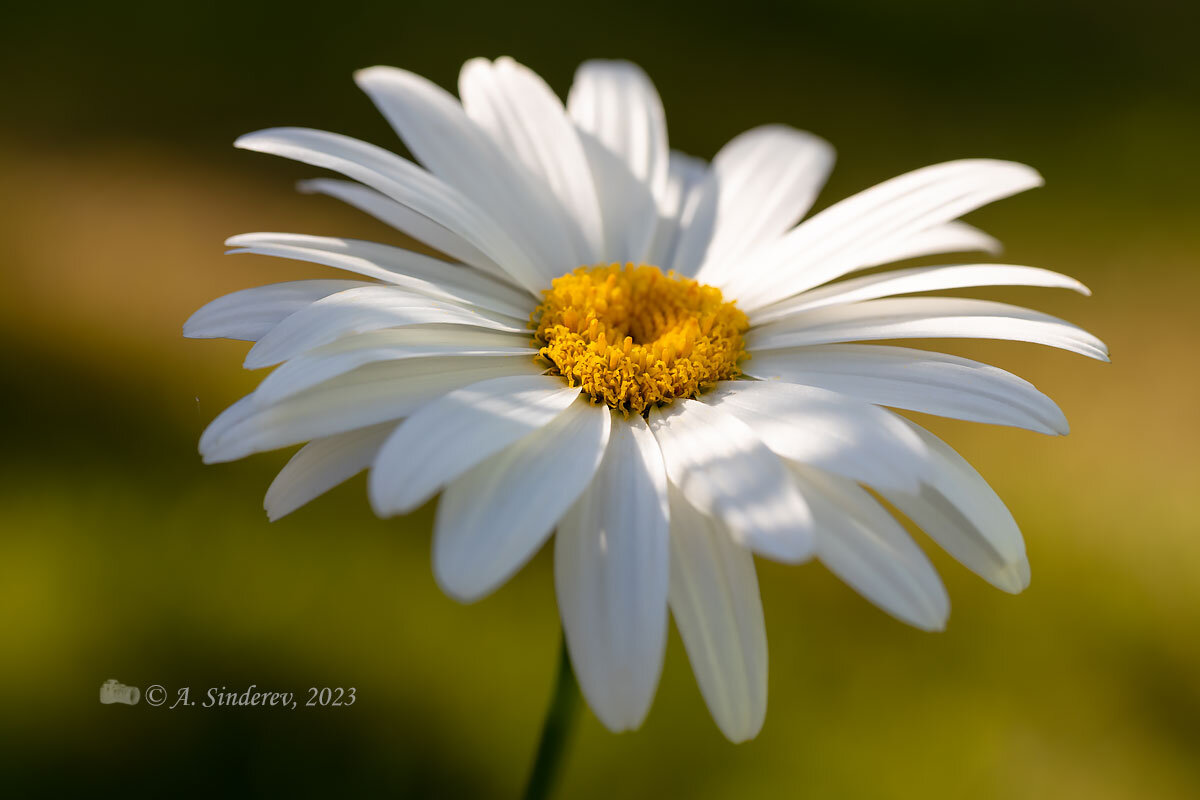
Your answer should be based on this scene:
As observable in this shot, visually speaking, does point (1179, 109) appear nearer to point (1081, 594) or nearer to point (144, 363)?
point (1081, 594)

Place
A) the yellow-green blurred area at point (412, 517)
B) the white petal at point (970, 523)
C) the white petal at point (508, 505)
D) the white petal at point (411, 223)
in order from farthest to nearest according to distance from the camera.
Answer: the yellow-green blurred area at point (412, 517) < the white petal at point (411, 223) < the white petal at point (970, 523) < the white petal at point (508, 505)

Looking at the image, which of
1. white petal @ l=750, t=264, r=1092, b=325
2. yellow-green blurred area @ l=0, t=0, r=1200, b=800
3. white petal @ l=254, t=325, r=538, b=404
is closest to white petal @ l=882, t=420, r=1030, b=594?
white petal @ l=750, t=264, r=1092, b=325

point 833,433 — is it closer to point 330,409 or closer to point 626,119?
point 330,409

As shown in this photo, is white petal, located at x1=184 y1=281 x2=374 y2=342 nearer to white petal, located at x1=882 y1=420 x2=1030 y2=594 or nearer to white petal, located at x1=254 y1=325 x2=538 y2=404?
white petal, located at x1=254 y1=325 x2=538 y2=404

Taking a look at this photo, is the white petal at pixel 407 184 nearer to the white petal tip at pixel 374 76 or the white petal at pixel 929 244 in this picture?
the white petal tip at pixel 374 76

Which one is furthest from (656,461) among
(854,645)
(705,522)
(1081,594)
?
(1081,594)

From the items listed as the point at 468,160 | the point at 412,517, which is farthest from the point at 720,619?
the point at 412,517

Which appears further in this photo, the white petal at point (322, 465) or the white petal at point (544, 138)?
the white petal at point (544, 138)

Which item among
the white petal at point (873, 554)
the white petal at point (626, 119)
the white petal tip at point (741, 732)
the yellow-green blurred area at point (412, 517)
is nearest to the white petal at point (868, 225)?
the white petal at point (626, 119)
